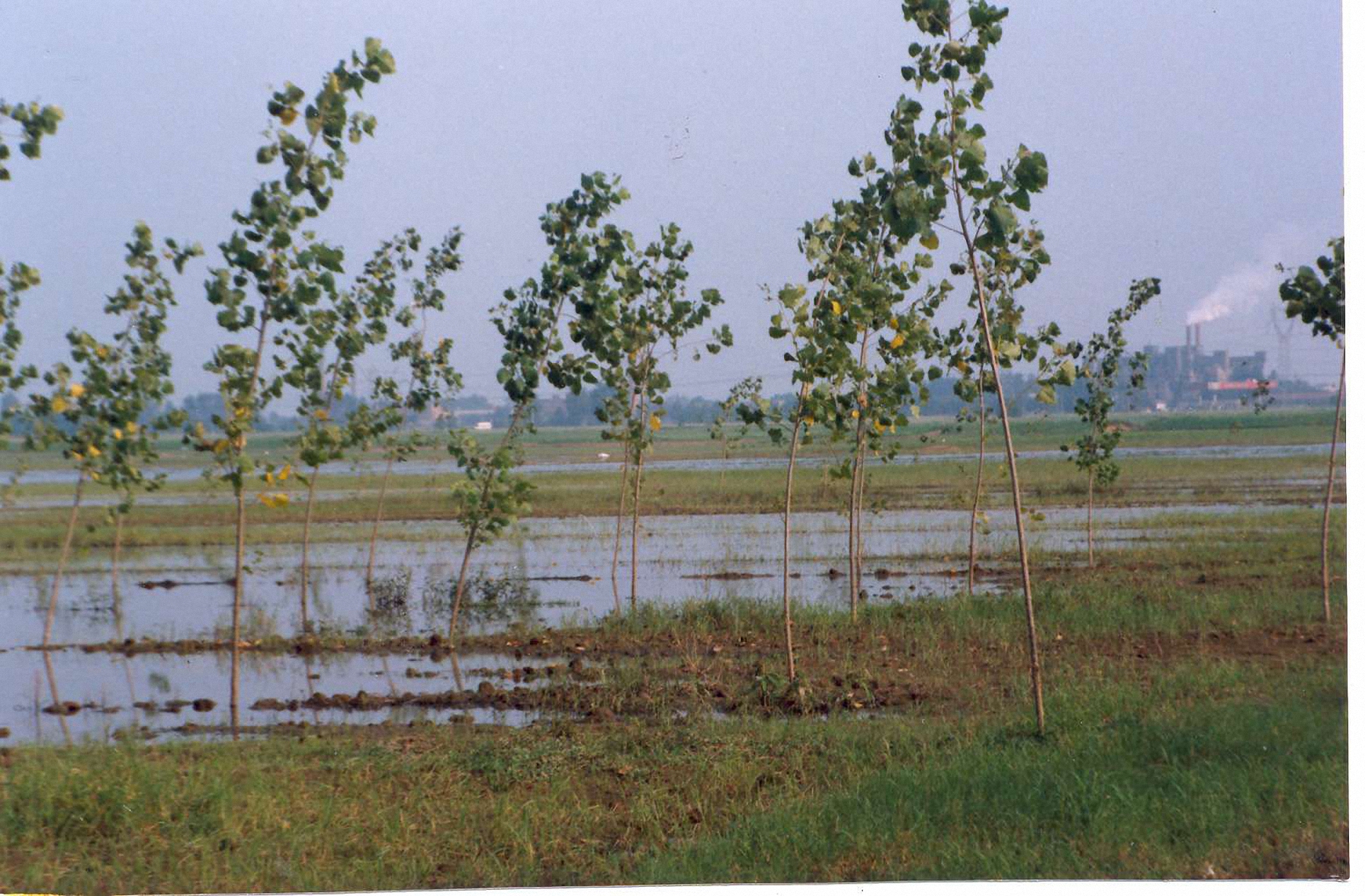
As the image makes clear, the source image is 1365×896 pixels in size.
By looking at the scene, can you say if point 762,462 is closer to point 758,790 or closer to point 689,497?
point 689,497

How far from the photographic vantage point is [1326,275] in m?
9.73

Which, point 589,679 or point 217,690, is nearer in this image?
point 589,679

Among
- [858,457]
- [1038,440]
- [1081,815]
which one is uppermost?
[858,457]

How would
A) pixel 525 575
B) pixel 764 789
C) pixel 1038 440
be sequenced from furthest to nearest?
1. pixel 1038 440
2. pixel 525 575
3. pixel 764 789

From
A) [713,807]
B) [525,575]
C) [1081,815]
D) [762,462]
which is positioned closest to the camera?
[1081,815]

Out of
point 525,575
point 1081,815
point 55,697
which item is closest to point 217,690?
point 55,697

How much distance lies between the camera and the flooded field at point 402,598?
9.69 m

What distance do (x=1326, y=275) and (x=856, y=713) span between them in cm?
519

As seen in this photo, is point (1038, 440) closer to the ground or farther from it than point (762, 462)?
farther from it

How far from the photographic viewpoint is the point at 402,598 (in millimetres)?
15828

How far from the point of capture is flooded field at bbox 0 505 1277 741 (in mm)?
9688

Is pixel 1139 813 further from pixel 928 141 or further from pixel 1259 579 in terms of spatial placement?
pixel 1259 579

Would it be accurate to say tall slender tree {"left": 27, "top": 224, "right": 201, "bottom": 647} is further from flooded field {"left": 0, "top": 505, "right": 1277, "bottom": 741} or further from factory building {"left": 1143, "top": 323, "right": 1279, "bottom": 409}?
factory building {"left": 1143, "top": 323, "right": 1279, "bottom": 409}

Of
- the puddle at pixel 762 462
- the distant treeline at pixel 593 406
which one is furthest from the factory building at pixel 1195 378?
the puddle at pixel 762 462
